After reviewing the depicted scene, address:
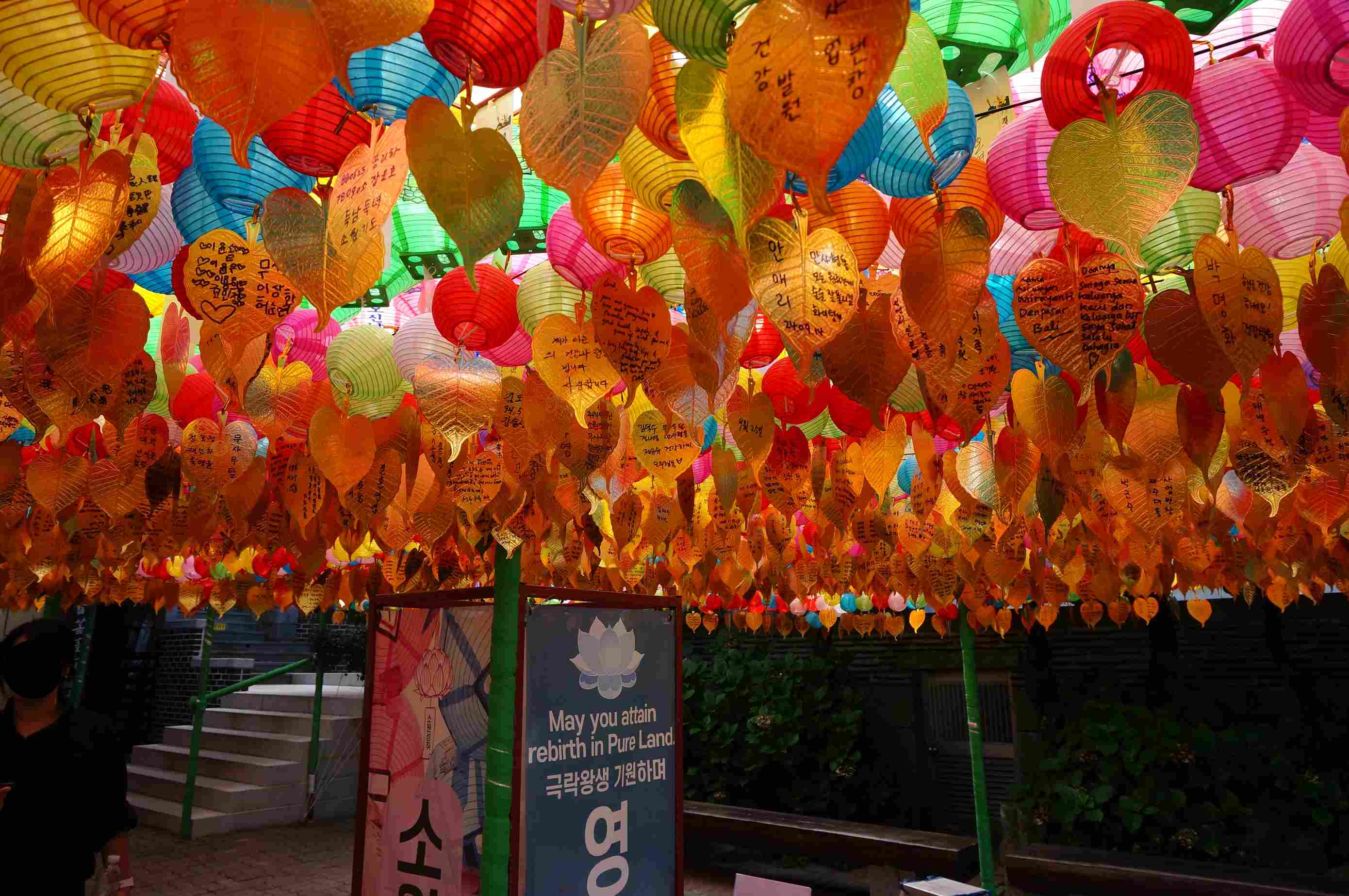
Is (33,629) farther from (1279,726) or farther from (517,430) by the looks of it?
(1279,726)

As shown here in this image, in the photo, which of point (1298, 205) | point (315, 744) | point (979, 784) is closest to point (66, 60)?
point (1298, 205)

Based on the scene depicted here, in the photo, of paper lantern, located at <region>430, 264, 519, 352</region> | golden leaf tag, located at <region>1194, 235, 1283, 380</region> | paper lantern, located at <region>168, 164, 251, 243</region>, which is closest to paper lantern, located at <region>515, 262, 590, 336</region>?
paper lantern, located at <region>430, 264, 519, 352</region>

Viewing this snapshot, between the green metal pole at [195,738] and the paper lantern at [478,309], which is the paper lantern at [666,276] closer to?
the paper lantern at [478,309]

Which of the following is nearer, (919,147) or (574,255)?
(919,147)

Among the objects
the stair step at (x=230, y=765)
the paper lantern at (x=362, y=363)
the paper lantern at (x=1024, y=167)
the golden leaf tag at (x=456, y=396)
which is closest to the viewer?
the paper lantern at (x=1024, y=167)

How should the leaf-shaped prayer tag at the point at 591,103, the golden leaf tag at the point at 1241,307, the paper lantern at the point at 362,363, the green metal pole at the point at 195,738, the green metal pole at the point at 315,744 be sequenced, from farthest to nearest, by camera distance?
the green metal pole at the point at 315,744
the green metal pole at the point at 195,738
the paper lantern at the point at 362,363
the golden leaf tag at the point at 1241,307
the leaf-shaped prayer tag at the point at 591,103

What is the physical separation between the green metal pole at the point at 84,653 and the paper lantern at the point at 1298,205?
12.0 meters

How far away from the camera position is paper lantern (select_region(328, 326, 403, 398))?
79.4 inches

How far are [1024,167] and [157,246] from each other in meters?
1.55

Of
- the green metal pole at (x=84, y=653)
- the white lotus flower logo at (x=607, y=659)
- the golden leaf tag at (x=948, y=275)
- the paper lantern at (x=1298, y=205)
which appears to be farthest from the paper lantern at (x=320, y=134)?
the green metal pole at (x=84, y=653)

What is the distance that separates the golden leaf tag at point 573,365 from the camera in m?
1.49

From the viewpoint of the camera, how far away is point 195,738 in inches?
329

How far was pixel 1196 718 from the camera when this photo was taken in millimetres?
7812

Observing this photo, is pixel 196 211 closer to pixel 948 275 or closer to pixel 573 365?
pixel 573 365
